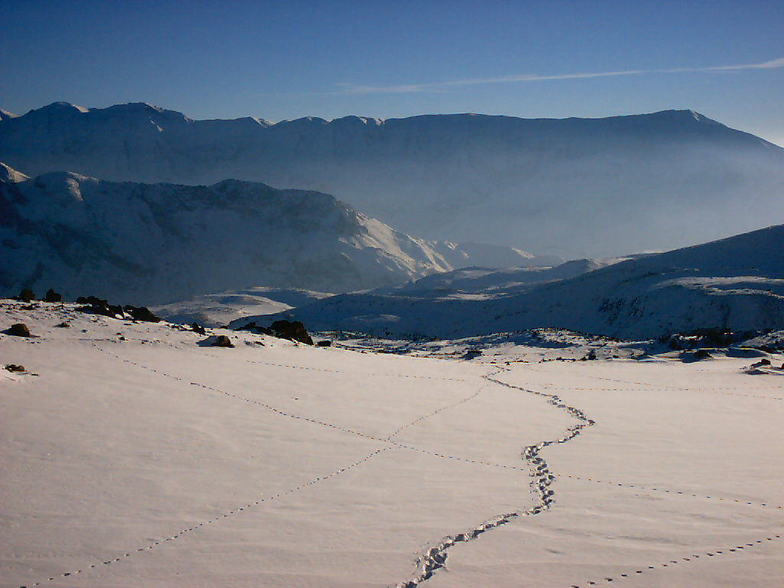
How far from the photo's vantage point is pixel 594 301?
202 ft

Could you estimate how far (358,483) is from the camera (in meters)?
7.05

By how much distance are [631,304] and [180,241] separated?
107 metres

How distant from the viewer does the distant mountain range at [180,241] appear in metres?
124

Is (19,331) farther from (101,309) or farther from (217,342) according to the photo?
(217,342)

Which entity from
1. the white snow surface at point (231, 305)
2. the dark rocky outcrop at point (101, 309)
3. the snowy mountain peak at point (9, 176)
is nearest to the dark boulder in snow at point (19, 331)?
the dark rocky outcrop at point (101, 309)

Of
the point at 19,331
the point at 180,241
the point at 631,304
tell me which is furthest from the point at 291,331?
the point at 180,241

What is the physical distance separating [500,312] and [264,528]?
199 feet

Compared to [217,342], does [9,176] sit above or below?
above

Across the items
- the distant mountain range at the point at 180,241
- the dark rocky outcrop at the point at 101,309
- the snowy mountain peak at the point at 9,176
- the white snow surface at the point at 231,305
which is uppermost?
the snowy mountain peak at the point at 9,176

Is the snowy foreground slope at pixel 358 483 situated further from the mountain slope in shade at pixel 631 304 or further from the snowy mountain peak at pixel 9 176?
the snowy mountain peak at pixel 9 176

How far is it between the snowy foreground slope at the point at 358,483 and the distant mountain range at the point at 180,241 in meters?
116

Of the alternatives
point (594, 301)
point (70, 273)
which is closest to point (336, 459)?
point (594, 301)

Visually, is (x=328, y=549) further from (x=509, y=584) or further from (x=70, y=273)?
(x=70, y=273)

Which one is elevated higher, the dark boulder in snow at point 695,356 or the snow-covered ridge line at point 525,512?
the dark boulder in snow at point 695,356
